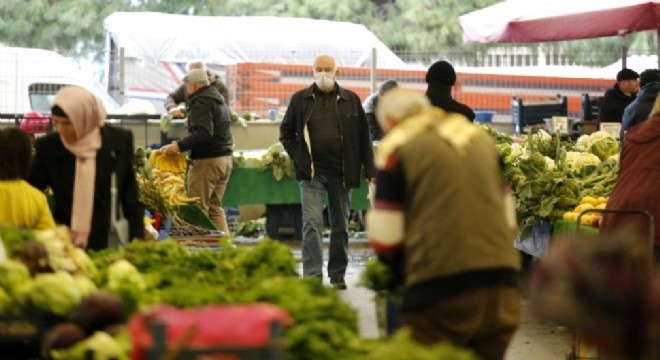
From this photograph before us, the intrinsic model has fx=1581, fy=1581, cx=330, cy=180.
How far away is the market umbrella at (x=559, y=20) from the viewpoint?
16.0 meters

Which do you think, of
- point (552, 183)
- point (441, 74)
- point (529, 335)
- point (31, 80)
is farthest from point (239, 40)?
point (529, 335)

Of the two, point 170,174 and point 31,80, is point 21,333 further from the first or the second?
point 31,80

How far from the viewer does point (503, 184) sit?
21.7ft

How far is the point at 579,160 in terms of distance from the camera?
1332 centimetres

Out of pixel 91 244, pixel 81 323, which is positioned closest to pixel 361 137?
pixel 91 244

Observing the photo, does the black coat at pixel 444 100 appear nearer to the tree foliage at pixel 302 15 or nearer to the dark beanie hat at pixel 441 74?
the dark beanie hat at pixel 441 74

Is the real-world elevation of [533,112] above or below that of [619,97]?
below

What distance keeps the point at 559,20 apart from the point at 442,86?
5.24 metres

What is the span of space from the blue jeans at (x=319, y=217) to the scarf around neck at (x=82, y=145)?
5.53m

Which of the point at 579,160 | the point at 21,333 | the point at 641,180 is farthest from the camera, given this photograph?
the point at 579,160

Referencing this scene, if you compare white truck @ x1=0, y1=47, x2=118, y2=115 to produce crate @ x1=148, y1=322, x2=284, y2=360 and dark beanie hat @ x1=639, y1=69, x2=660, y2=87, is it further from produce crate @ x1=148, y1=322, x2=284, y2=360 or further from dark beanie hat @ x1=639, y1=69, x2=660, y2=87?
produce crate @ x1=148, y1=322, x2=284, y2=360

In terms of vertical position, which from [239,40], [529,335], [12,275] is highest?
[239,40]

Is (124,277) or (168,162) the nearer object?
(124,277)

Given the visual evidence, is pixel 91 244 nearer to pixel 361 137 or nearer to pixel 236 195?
pixel 361 137
